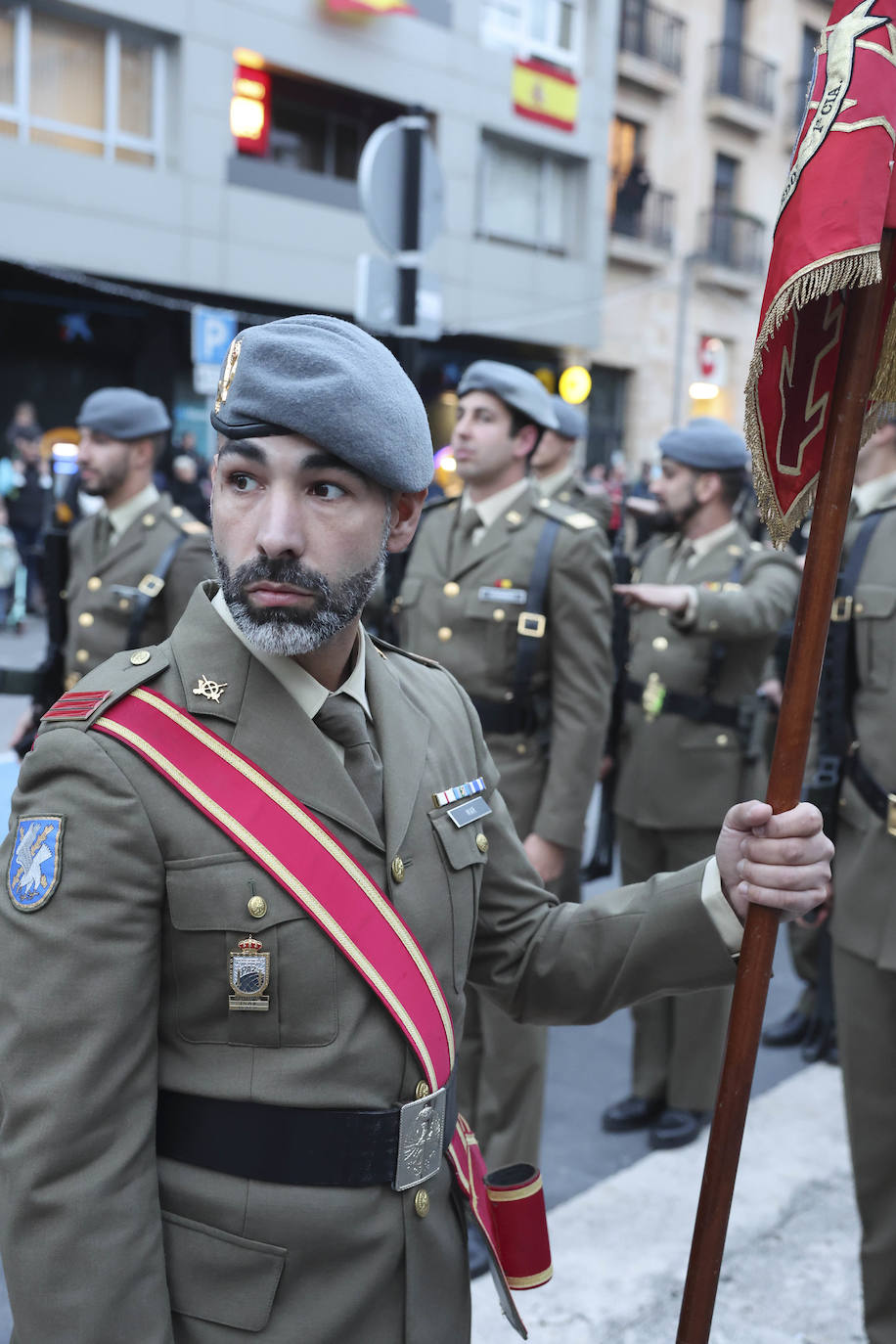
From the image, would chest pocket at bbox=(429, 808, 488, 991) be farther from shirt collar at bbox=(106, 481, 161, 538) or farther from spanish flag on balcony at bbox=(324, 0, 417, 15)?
spanish flag on balcony at bbox=(324, 0, 417, 15)

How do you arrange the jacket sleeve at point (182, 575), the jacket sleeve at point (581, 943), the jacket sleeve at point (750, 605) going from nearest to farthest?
the jacket sleeve at point (581, 943), the jacket sleeve at point (750, 605), the jacket sleeve at point (182, 575)

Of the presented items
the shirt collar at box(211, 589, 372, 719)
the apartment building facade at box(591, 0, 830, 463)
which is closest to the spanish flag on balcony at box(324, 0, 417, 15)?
the apartment building facade at box(591, 0, 830, 463)

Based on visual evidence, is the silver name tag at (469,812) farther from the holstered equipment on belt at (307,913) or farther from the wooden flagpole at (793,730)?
the wooden flagpole at (793,730)

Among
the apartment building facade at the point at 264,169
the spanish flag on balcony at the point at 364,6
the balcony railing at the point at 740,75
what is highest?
the balcony railing at the point at 740,75

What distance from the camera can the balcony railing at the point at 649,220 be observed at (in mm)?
25094

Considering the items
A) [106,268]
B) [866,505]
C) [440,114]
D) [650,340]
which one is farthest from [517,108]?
[866,505]

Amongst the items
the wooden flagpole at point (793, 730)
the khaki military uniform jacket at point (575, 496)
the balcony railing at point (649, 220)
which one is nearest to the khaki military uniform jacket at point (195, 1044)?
the wooden flagpole at point (793, 730)

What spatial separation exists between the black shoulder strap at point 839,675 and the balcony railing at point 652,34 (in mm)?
23954

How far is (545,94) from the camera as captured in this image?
22.1 m

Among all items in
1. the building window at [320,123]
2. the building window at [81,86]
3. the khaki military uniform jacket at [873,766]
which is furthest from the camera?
the building window at [320,123]

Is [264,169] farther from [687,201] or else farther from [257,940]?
[257,940]

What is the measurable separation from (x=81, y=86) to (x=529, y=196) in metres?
8.63

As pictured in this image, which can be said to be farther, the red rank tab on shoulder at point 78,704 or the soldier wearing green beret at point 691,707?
the soldier wearing green beret at point 691,707

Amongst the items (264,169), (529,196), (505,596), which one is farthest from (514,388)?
(529,196)
